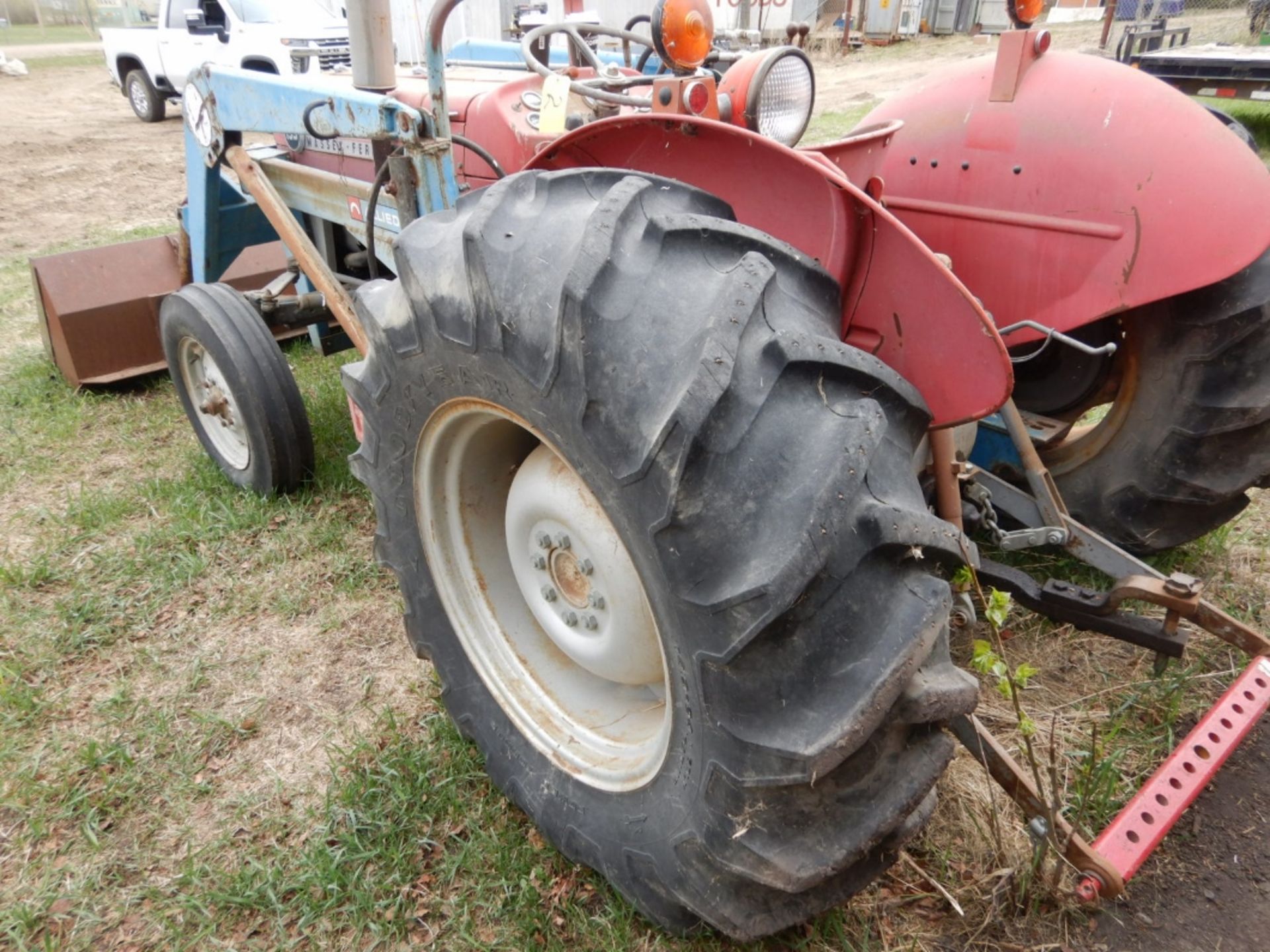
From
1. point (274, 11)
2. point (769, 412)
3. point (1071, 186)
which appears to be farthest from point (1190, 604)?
point (274, 11)

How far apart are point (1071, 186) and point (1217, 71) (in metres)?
7.32

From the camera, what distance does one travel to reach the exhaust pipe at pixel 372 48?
7.48ft

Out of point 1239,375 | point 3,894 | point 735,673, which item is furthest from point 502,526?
point 1239,375

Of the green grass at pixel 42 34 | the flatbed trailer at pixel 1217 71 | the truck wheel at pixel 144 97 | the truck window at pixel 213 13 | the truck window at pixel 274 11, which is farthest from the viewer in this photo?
the green grass at pixel 42 34

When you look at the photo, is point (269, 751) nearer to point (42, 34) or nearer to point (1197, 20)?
point (1197, 20)

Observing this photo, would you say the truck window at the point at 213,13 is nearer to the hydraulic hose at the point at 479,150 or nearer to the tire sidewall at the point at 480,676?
the hydraulic hose at the point at 479,150

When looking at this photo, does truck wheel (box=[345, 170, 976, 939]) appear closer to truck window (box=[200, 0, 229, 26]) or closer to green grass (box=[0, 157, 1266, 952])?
green grass (box=[0, 157, 1266, 952])

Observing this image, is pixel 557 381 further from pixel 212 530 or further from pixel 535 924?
pixel 212 530

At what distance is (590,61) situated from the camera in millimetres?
2756

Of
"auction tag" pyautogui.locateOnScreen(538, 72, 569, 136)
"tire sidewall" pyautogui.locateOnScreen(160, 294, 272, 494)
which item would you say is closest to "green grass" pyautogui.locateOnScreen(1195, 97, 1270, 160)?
"auction tag" pyautogui.locateOnScreen(538, 72, 569, 136)

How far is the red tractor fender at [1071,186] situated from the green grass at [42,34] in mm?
29759

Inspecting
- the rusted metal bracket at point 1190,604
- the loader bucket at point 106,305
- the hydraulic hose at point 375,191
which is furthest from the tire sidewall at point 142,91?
the rusted metal bracket at point 1190,604

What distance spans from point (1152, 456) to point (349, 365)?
181 cm

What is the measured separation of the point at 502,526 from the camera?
199 centimetres
